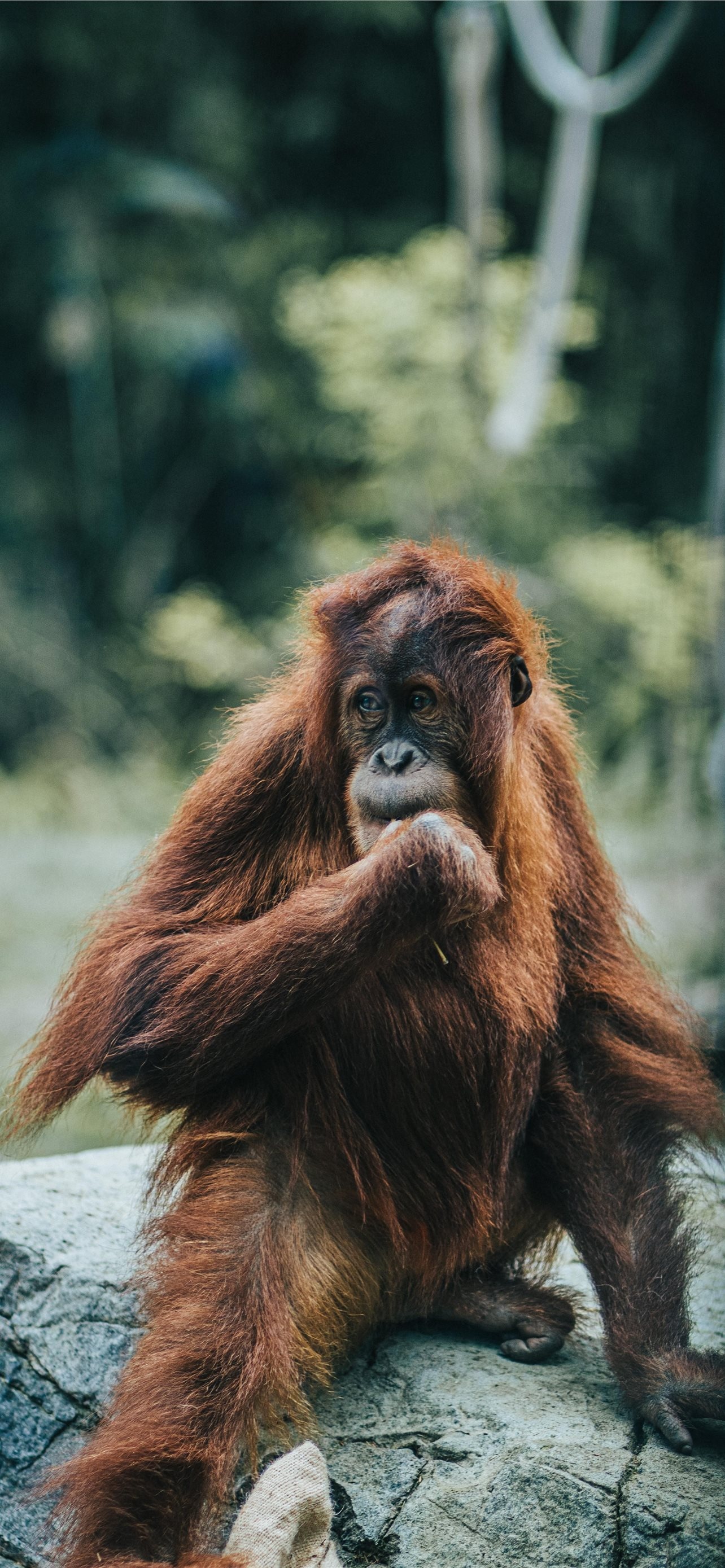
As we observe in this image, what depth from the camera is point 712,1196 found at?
323cm

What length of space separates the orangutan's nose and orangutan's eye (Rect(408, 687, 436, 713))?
0.22 ft

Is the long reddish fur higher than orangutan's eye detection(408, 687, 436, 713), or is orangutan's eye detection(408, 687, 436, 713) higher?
orangutan's eye detection(408, 687, 436, 713)

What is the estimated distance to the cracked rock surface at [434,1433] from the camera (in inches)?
85.4

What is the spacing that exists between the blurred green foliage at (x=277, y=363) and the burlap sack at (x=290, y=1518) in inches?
253

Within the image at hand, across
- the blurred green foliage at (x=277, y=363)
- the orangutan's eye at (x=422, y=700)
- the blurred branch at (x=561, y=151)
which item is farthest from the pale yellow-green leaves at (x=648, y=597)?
the orangutan's eye at (x=422, y=700)

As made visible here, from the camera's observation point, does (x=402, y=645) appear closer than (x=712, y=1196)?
Yes

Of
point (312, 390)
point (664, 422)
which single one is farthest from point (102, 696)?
point (664, 422)

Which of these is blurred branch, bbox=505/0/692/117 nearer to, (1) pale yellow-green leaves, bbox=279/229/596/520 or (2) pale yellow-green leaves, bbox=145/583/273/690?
(1) pale yellow-green leaves, bbox=279/229/596/520

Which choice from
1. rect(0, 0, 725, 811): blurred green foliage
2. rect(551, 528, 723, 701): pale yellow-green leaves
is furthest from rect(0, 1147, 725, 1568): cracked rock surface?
rect(0, 0, 725, 811): blurred green foliage

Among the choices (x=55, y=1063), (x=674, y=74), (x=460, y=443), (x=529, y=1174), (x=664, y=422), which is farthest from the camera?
(x=664, y=422)

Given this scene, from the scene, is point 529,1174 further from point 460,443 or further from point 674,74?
point 674,74

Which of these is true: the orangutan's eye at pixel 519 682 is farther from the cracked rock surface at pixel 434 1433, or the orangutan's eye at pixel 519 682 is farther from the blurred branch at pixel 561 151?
the blurred branch at pixel 561 151

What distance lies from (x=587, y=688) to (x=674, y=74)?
4.35 meters

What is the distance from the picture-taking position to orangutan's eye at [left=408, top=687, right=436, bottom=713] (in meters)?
2.26
